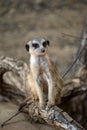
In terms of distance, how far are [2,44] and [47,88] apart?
230 centimetres

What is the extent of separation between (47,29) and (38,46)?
111 inches

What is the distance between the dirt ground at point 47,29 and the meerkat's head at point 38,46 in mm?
1972

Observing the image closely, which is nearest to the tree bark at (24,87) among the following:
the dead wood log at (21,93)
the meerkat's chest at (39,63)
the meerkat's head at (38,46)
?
the dead wood log at (21,93)

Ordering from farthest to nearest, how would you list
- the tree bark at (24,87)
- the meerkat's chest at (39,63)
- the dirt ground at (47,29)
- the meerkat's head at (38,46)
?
the dirt ground at (47,29) → the tree bark at (24,87) → the meerkat's chest at (39,63) → the meerkat's head at (38,46)

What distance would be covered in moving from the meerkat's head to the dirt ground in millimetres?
1972

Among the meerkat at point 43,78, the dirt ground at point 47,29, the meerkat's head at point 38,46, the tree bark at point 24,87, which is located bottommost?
the dirt ground at point 47,29

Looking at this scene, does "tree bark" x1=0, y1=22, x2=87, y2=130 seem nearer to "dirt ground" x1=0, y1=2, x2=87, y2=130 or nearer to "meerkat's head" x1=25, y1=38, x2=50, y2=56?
"meerkat's head" x1=25, y1=38, x2=50, y2=56

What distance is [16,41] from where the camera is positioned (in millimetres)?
4719

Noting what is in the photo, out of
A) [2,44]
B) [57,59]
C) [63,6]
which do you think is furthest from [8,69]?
[63,6]

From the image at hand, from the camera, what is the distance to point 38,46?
2100 mm

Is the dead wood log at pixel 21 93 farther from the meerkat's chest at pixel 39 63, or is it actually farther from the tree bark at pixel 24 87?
the meerkat's chest at pixel 39 63

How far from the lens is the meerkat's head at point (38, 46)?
2.10 metres

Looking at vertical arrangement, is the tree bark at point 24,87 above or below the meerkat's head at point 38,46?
below

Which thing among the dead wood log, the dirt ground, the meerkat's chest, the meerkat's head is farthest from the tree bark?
the dirt ground
